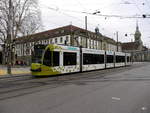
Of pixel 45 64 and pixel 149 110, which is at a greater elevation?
A: pixel 45 64

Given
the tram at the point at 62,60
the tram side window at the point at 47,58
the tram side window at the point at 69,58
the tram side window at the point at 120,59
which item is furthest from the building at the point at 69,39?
the tram side window at the point at 47,58

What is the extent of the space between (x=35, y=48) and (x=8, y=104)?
10423 millimetres

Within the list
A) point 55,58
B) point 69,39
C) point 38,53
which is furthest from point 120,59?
point 69,39

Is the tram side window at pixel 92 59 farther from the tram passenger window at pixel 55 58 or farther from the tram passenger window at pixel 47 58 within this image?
the tram passenger window at pixel 47 58

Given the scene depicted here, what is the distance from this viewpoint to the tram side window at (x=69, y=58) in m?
17.9

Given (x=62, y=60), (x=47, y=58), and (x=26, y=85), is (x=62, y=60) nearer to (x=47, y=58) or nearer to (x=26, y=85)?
(x=47, y=58)

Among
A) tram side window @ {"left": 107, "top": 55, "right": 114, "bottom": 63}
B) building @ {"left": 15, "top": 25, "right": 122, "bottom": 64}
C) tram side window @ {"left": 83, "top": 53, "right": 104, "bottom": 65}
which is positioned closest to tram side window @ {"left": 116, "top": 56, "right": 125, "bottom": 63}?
tram side window @ {"left": 107, "top": 55, "right": 114, "bottom": 63}

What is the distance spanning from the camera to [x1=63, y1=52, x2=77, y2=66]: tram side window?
1792cm

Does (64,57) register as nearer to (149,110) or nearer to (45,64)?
(45,64)

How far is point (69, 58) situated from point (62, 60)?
4.68 feet

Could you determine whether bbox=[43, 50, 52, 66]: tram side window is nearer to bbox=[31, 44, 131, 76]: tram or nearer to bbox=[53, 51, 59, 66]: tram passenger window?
bbox=[31, 44, 131, 76]: tram

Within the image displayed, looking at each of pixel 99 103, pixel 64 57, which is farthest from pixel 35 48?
pixel 99 103

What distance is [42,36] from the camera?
69.6m

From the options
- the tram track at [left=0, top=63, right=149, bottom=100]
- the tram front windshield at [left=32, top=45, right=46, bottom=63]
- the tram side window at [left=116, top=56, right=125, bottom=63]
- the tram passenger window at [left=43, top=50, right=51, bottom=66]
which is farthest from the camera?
the tram side window at [left=116, top=56, right=125, bottom=63]
